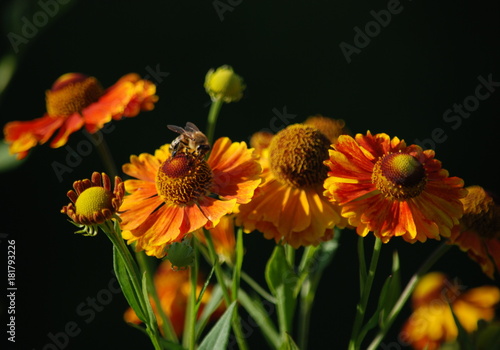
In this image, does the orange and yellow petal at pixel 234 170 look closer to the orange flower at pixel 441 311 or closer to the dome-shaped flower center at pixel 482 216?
the dome-shaped flower center at pixel 482 216

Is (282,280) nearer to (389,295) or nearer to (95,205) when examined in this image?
(389,295)

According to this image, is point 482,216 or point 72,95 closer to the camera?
point 482,216

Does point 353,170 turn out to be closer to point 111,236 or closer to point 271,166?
point 271,166

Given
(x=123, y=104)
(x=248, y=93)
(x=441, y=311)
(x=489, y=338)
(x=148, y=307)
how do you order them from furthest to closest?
(x=248, y=93) → (x=441, y=311) → (x=123, y=104) → (x=489, y=338) → (x=148, y=307)

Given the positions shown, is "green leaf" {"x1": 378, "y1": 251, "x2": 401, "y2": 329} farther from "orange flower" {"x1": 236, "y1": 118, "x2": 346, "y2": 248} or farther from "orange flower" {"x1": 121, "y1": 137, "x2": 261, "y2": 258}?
"orange flower" {"x1": 121, "y1": 137, "x2": 261, "y2": 258}

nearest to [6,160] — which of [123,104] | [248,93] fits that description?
[123,104]

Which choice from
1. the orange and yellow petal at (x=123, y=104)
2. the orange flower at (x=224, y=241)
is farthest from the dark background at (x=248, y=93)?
the orange flower at (x=224, y=241)
